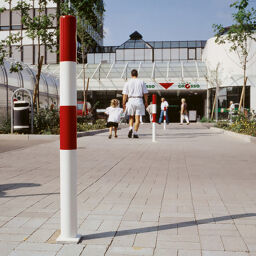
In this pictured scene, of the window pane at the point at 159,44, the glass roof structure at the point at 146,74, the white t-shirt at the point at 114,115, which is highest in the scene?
the window pane at the point at 159,44

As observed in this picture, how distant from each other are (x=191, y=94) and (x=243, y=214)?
141 feet

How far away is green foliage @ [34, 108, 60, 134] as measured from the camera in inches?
565

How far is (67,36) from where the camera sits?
2703mm

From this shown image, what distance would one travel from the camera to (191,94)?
45750 millimetres

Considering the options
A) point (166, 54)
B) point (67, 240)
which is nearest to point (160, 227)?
point (67, 240)

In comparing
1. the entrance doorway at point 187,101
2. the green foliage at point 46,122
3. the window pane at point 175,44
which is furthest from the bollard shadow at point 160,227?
the window pane at point 175,44

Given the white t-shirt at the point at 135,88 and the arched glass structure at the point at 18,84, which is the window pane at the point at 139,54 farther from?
the white t-shirt at the point at 135,88

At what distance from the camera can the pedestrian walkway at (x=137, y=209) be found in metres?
2.64

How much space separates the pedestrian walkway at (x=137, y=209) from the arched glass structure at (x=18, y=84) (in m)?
10.7

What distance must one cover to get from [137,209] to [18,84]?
17908 mm

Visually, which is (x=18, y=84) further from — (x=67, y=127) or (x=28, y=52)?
(x=28, y=52)

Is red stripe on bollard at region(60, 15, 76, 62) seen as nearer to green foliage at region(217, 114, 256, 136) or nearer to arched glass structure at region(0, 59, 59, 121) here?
green foliage at region(217, 114, 256, 136)

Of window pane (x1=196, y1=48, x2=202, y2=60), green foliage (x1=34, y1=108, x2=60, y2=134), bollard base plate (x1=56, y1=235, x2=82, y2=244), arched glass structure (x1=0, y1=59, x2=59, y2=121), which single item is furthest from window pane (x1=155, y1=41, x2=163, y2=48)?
bollard base plate (x1=56, y1=235, x2=82, y2=244)

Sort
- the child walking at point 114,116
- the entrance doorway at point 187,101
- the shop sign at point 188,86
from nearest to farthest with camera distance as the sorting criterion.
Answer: the child walking at point 114,116 < the shop sign at point 188,86 < the entrance doorway at point 187,101
